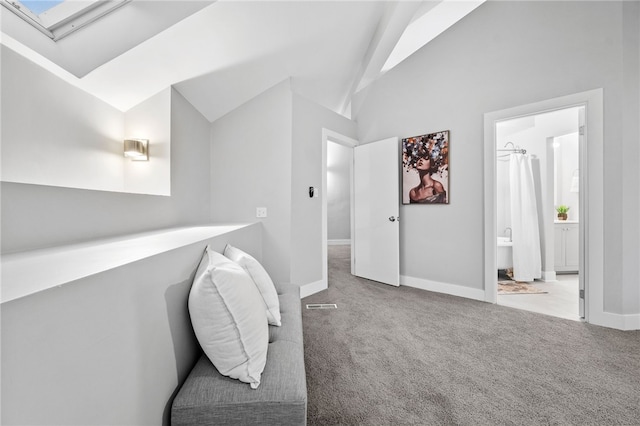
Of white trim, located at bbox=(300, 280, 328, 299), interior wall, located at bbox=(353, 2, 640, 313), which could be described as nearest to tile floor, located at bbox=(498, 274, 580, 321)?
interior wall, located at bbox=(353, 2, 640, 313)

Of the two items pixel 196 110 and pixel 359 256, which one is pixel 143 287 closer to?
pixel 196 110

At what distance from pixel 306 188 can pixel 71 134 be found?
6.90ft

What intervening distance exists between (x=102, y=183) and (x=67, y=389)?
2.16m

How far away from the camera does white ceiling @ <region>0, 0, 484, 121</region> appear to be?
1562 mm

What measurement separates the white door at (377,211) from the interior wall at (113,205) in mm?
2098

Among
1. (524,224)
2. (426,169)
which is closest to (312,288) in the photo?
(426,169)

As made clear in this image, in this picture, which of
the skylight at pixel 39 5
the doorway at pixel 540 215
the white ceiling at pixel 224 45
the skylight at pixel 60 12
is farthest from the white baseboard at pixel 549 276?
the skylight at pixel 39 5

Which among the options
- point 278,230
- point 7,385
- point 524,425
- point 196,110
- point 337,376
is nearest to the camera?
point 7,385

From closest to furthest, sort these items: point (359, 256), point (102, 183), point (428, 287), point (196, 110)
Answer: point (102, 183), point (196, 110), point (428, 287), point (359, 256)

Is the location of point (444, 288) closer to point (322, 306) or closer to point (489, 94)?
point (322, 306)

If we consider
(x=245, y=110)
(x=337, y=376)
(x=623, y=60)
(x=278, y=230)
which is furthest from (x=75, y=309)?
(x=623, y=60)

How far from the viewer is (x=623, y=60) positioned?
2270 mm

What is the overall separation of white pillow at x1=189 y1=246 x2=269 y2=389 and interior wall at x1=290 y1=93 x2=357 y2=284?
79.3 inches

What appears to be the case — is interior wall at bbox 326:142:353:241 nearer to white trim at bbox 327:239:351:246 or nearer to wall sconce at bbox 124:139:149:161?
white trim at bbox 327:239:351:246
